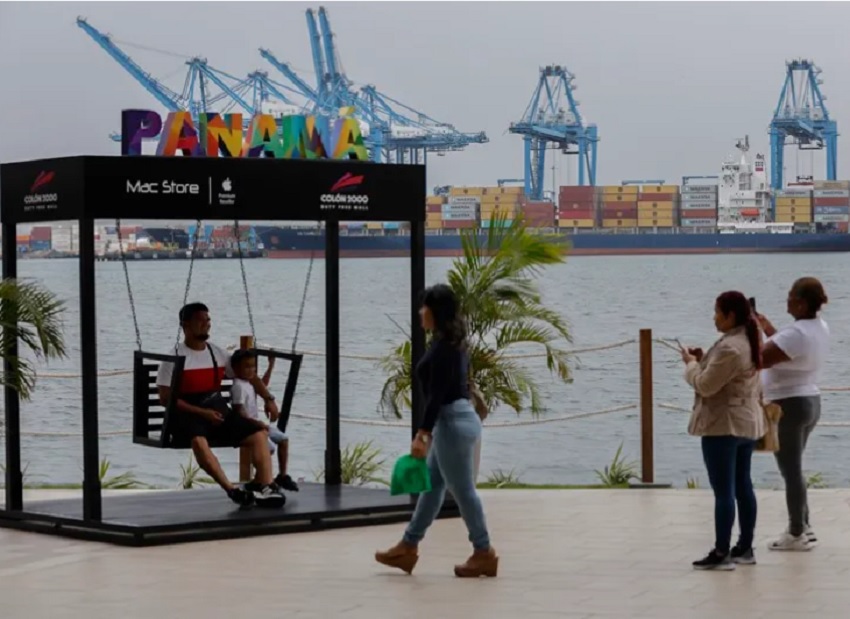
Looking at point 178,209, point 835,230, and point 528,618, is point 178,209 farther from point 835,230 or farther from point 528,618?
point 835,230

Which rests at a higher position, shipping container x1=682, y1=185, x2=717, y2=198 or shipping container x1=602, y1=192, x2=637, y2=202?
shipping container x1=682, y1=185, x2=717, y2=198

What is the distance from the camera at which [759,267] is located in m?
91.0

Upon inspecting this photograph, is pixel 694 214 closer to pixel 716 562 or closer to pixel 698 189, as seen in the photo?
pixel 698 189

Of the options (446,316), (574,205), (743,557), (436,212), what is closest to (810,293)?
(743,557)

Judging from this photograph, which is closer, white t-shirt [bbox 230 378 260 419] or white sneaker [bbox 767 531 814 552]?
white sneaker [bbox 767 531 814 552]

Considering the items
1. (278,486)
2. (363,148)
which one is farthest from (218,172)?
(278,486)

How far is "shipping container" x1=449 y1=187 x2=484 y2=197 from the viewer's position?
106062mm

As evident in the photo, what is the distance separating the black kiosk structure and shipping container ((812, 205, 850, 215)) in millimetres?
99435

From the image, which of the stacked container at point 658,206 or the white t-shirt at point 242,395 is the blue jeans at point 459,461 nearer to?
the white t-shirt at point 242,395

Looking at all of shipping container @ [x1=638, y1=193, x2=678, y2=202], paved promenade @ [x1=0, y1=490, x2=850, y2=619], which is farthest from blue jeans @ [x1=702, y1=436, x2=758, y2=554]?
shipping container @ [x1=638, y1=193, x2=678, y2=202]

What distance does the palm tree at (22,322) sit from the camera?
27.9ft

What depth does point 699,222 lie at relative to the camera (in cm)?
10325

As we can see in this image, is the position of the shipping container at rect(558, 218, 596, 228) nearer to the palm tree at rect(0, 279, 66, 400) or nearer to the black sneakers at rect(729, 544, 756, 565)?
the palm tree at rect(0, 279, 66, 400)

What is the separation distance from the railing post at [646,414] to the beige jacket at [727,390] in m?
3.34
